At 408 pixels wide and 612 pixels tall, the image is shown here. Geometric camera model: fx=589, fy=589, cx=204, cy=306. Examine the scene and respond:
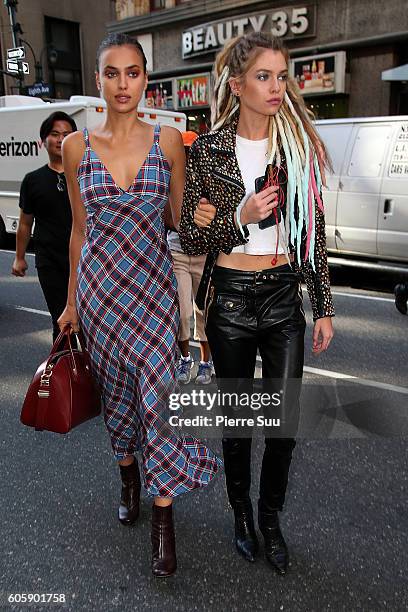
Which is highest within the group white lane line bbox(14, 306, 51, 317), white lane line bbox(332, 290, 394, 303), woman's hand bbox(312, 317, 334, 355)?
woman's hand bbox(312, 317, 334, 355)

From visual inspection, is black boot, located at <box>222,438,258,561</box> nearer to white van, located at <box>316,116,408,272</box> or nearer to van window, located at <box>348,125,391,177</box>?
white van, located at <box>316,116,408,272</box>

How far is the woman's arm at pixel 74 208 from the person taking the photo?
2477 mm

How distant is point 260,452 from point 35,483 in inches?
53.8

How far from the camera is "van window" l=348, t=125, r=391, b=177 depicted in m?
8.05

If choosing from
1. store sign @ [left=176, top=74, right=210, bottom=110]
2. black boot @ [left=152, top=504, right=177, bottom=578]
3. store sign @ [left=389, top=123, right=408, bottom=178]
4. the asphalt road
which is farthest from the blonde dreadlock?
store sign @ [left=176, top=74, right=210, bottom=110]

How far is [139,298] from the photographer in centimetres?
243

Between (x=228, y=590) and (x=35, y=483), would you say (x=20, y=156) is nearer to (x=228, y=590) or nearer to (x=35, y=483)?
(x=35, y=483)

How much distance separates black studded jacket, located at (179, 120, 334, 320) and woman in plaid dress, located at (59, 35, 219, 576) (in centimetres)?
16

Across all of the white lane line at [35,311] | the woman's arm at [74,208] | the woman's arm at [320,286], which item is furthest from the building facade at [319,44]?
the woman's arm at [320,286]

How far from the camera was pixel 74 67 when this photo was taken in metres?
33.9

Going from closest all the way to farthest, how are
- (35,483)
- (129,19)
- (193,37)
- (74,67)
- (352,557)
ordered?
(352,557), (35,483), (193,37), (129,19), (74,67)

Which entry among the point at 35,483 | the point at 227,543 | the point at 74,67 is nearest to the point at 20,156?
the point at 35,483

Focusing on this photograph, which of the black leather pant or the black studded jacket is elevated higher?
the black studded jacket

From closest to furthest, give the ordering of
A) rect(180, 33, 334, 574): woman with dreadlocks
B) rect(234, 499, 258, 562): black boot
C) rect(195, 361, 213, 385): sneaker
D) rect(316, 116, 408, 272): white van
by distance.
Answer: rect(180, 33, 334, 574): woman with dreadlocks, rect(234, 499, 258, 562): black boot, rect(195, 361, 213, 385): sneaker, rect(316, 116, 408, 272): white van
